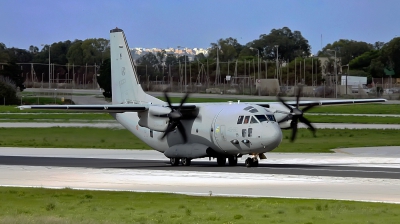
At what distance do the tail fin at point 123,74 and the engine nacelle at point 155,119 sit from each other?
3368mm

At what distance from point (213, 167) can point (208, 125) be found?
2.00 metres

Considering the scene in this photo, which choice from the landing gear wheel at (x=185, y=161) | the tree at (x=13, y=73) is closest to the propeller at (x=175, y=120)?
the landing gear wheel at (x=185, y=161)

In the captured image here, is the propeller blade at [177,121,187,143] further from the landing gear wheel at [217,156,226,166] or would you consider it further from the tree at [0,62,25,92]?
the tree at [0,62,25,92]

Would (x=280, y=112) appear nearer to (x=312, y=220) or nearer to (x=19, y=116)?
(x=312, y=220)

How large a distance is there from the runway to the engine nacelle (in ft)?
6.21

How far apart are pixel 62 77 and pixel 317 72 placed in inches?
2478

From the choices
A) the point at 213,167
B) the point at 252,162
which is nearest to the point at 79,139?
the point at 213,167

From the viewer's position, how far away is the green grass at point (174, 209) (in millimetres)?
16953

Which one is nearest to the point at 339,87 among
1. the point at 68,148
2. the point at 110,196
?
the point at 68,148

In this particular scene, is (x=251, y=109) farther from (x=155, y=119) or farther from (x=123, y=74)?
(x=123, y=74)

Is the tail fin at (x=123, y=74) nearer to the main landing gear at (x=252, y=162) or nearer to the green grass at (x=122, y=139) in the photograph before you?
the main landing gear at (x=252, y=162)

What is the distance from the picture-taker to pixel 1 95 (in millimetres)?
99812

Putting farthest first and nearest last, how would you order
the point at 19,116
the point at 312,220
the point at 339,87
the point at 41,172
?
the point at 339,87 < the point at 19,116 < the point at 41,172 < the point at 312,220

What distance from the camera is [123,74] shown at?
3878 cm
